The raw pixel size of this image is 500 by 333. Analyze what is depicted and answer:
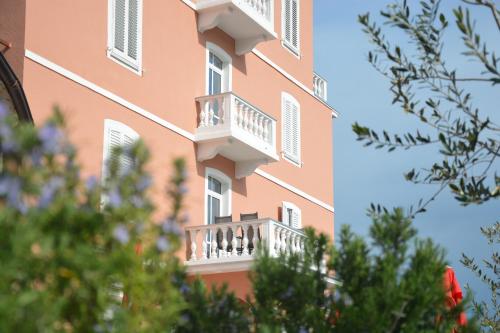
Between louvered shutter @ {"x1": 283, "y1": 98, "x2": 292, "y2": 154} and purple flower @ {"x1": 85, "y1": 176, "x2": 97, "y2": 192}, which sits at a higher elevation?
louvered shutter @ {"x1": 283, "y1": 98, "x2": 292, "y2": 154}

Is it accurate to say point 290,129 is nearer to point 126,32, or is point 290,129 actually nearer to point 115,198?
point 126,32

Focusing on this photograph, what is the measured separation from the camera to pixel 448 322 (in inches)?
208

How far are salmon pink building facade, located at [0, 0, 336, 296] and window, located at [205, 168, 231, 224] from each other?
0.03 meters

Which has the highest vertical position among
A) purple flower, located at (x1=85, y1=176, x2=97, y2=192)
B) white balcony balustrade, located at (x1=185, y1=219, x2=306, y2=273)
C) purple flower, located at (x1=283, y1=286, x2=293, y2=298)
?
white balcony balustrade, located at (x1=185, y1=219, x2=306, y2=273)

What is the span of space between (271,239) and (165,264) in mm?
12935

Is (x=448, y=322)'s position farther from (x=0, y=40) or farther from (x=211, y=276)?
(x=211, y=276)

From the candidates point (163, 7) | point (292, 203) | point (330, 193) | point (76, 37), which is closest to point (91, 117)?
point (76, 37)

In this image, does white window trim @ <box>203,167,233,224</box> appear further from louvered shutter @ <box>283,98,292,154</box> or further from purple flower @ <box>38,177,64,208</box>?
purple flower @ <box>38,177,64,208</box>

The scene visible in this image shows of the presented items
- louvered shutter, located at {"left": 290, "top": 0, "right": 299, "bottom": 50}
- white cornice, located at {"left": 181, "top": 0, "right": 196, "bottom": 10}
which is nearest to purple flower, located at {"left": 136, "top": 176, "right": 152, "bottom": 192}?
white cornice, located at {"left": 181, "top": 0, "right": 196, "bottom": 10}

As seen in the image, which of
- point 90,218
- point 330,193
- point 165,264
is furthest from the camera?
point 330,193

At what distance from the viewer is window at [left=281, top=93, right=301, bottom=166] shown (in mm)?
21703

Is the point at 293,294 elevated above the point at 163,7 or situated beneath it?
situated beneath

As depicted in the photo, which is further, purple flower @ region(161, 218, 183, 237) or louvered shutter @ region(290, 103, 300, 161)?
louvered shutter @ region(290, 103, 300, 161)

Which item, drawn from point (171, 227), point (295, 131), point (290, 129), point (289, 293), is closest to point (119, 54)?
point (290, 129)
